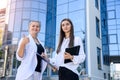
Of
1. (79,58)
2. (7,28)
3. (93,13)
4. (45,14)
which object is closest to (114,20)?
(93,13)

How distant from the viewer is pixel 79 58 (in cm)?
283

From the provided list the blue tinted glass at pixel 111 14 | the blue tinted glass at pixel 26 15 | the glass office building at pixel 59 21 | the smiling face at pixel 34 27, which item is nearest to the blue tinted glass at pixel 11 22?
the glass office building at pixel 59 21

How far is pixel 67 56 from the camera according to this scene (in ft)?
9.24

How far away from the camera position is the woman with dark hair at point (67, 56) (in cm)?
282

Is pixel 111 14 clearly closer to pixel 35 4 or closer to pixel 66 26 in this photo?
pixel 35 4

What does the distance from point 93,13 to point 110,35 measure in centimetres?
730

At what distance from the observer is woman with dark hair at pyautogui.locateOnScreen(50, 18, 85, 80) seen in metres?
2.82

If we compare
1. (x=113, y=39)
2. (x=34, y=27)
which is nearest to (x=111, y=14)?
(x=113, y=39)

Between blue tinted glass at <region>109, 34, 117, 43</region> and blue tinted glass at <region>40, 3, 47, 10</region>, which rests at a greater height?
blue tinted glass at <region>40, 3, 47, 10</region>

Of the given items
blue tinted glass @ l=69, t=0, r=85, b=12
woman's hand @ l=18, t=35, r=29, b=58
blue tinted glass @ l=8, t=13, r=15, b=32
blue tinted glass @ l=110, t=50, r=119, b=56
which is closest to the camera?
woman's hand @ l=18, t=35, r=29, b=58

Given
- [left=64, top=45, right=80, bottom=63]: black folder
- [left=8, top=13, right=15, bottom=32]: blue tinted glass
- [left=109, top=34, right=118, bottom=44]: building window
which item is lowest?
[left=64, top=45, right=80, bottom=63]: black folder

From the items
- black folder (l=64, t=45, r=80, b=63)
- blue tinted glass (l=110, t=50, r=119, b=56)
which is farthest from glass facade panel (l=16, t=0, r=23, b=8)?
black folder (l=64, t=45, r=80, b=63)

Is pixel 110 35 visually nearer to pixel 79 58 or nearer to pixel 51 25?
pixel 51 25

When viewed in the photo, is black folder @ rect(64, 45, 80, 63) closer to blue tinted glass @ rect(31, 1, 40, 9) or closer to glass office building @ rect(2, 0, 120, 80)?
glass office building @ rect(2, 0, 120, 80)
